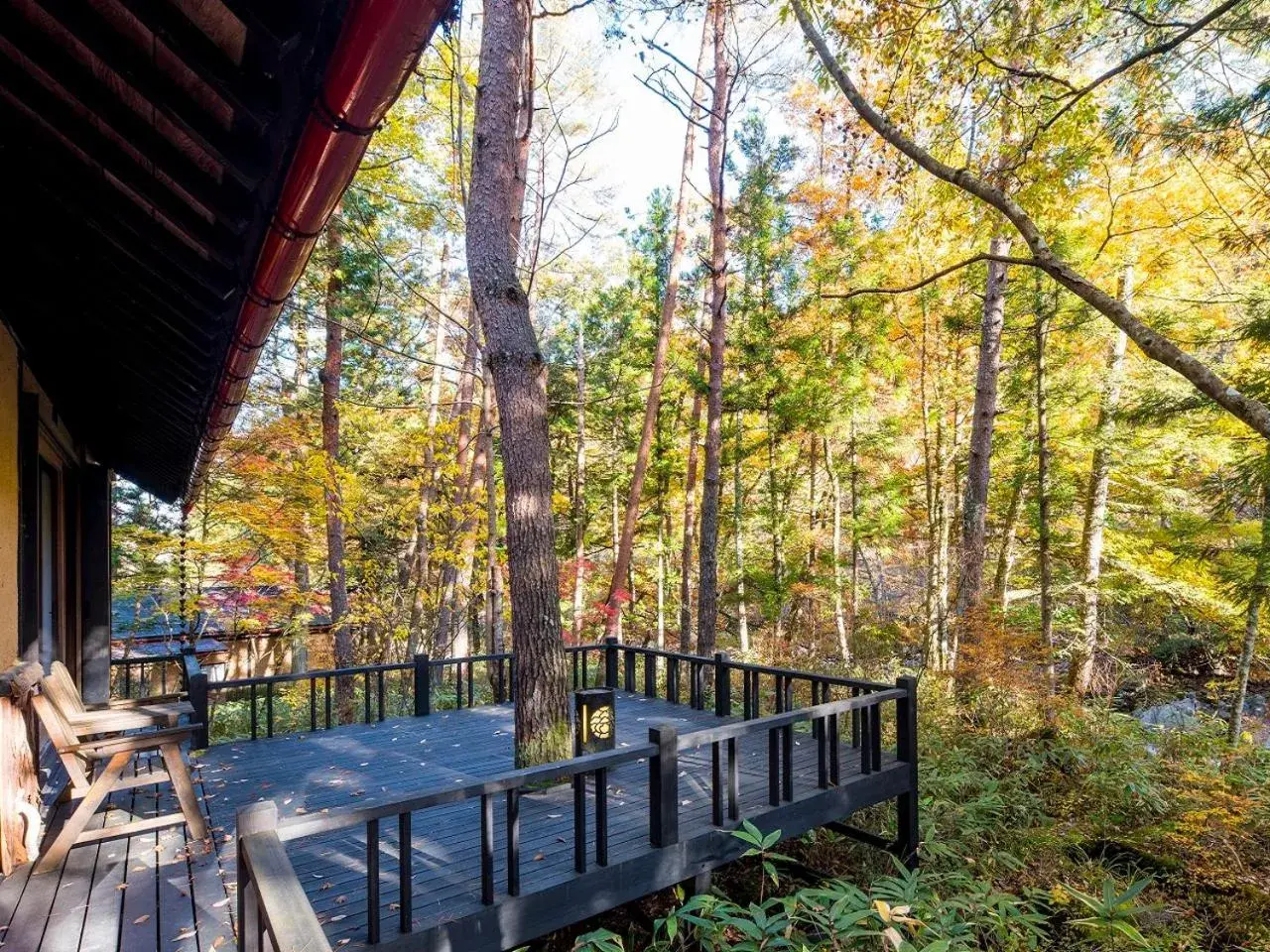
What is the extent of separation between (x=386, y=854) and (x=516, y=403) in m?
2.54

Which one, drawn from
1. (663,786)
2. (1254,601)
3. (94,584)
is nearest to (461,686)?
(94,584)

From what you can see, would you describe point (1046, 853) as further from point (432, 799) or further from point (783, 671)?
point (432, 799)

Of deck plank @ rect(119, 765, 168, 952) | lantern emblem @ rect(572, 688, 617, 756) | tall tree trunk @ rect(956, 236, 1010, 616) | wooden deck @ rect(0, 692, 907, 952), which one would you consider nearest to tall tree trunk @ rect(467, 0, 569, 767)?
lantern emblem @ rect(572, 688, 617, 756)

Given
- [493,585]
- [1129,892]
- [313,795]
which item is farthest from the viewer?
[493,585]

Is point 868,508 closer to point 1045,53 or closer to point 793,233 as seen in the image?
point 793,233

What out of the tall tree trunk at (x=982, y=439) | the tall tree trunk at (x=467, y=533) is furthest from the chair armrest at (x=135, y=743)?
the tall tree trunk at (x=982, y=439)

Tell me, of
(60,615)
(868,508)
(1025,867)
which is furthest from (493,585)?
(868,508)

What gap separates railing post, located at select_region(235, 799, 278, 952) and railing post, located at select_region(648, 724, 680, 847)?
72.5 inches

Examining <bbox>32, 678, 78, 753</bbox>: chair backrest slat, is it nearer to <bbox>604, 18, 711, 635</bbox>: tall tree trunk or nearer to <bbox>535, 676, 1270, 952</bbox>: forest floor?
<bbox>535, 676, 1270, 952</bbox>: forest floor

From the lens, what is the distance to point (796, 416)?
11.2 m

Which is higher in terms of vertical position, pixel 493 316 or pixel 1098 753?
pixel 493 316

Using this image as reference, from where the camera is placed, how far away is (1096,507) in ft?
28.5

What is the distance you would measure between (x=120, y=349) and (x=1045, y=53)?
6012 mm

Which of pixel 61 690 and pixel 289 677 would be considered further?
pixel 289 677
